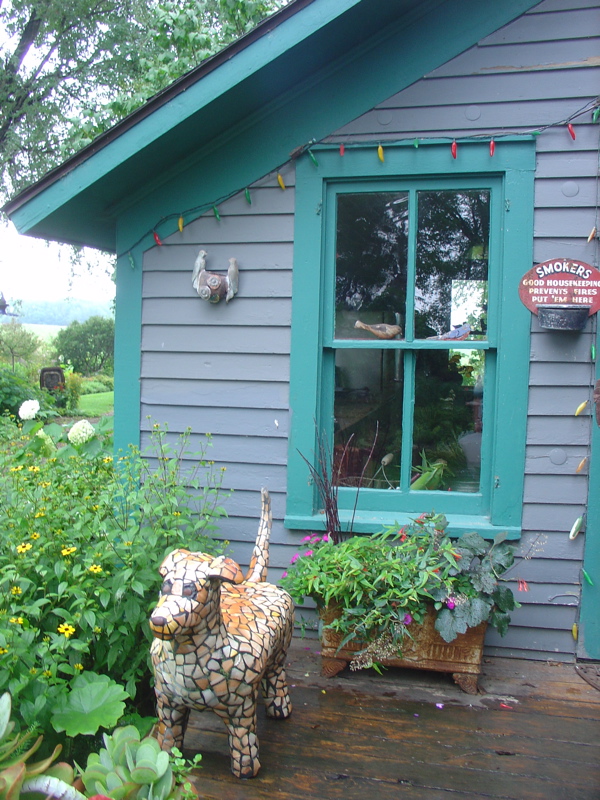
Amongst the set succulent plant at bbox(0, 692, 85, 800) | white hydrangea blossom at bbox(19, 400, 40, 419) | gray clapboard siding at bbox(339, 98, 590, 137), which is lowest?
succulent plant at bbox(0, 692, 85, 800)

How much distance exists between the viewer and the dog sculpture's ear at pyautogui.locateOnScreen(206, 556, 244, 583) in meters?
2.07

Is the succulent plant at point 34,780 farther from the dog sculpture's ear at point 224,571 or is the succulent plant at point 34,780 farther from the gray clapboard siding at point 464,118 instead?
the gray clapboard siding at point 464,118

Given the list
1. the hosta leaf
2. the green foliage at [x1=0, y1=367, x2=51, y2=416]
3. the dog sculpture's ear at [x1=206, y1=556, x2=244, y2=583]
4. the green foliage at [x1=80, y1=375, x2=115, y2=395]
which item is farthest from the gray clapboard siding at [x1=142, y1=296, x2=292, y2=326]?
the green foliage at [x1=80, y1=375, x2=115, y2=395]

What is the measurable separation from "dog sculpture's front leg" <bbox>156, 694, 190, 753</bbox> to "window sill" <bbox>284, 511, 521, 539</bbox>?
135 centimetres

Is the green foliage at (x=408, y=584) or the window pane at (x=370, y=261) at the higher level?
the window pane at (x=370, y=261)

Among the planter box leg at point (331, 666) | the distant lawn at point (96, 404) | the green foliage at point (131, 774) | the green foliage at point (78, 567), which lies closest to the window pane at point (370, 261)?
the green foliage at point (78, 567)

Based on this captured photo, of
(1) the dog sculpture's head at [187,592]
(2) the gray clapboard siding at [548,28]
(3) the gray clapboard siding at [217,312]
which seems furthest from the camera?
(3) the gray clapboard siding at [217,312]

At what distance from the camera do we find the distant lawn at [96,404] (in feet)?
51.7

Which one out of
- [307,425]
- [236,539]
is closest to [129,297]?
[307,425]

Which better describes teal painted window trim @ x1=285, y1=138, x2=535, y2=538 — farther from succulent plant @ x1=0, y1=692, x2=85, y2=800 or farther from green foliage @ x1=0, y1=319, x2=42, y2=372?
green foliage @ x1=0, y1=319, x2=42, y2=372

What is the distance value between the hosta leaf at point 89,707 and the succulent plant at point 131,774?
0.82 metres

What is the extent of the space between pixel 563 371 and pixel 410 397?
2.59 feet

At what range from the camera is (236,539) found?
367 cm

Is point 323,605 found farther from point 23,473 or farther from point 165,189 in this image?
point 165,189
